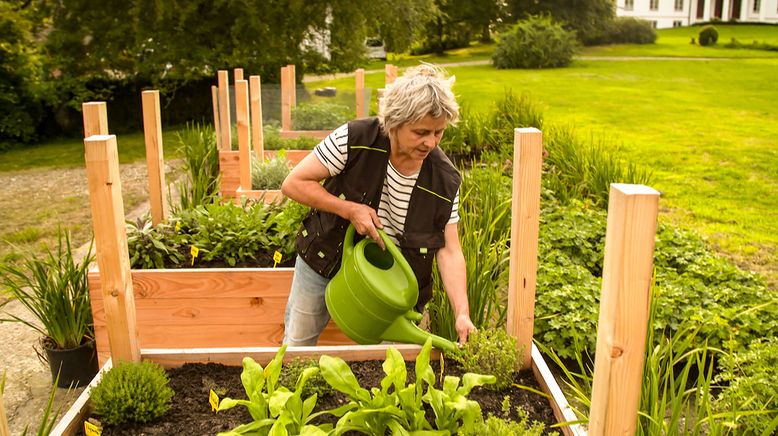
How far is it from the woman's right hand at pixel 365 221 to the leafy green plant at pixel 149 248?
1.43 m

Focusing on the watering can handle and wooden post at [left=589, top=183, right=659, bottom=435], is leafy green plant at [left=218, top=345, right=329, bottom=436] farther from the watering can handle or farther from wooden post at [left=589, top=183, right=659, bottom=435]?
wooden post at [left=589, top=183, right=659, bottom=435]

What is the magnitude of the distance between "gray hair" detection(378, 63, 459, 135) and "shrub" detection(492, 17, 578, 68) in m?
19.9

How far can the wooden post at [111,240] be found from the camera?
1.78 m

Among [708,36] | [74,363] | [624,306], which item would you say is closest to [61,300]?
[74,363]

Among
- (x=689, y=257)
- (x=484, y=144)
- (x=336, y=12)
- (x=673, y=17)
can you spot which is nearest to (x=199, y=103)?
(x=336, y=12)

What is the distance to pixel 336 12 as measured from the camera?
38.4 ft

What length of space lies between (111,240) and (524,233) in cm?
113

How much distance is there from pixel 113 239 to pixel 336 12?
10429 millimetres

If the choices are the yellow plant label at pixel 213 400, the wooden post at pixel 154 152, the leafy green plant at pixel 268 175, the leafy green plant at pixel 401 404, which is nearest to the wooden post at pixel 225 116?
the leafy green plant at pixel 268 175

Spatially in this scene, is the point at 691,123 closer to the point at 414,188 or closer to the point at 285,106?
the point at 285,106

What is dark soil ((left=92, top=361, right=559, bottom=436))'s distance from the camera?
1.87 metres

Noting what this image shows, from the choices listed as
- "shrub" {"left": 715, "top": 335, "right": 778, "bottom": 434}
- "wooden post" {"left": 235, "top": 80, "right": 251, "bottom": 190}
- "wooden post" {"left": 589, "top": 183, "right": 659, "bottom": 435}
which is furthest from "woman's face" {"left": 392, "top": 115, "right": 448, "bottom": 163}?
"wooden post" {"left": 235, "top": 80, "right": 251, "bottom": 190}

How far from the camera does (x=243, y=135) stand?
450 cm

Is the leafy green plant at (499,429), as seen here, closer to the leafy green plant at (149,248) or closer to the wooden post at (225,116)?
the leafy green plant at (149,248)
